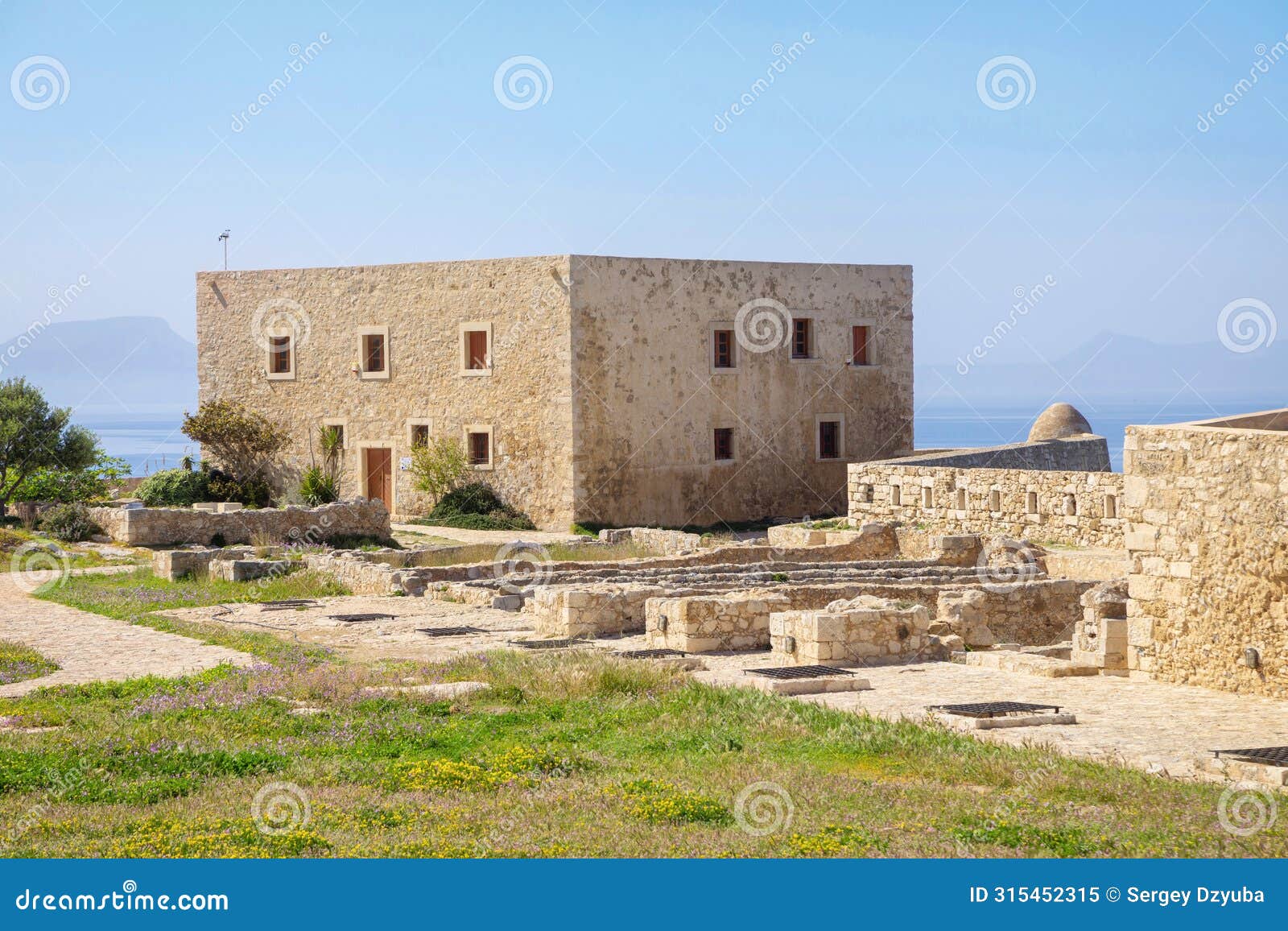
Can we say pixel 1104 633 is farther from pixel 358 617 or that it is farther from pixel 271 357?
pixel 271 357

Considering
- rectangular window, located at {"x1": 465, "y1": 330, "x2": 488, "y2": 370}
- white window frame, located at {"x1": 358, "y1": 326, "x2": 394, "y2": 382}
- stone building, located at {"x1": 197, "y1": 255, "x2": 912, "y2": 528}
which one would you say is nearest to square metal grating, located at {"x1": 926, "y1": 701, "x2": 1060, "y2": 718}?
stone building, located at {"x1": 197, "y1": 255, "x2": 912, "y2": 528}

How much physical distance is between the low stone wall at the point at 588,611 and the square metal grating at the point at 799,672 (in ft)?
10.4

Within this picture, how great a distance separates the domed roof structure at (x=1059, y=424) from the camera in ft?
120

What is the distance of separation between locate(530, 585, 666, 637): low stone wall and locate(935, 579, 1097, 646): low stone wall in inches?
133

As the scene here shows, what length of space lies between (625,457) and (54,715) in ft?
71.5

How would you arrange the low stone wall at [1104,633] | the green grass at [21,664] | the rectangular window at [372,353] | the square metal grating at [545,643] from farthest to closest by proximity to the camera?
the rectangular window at [372,353] < the square metal grating at [545,643] < the low stone wall at [1104,633] < the green grass at [21,664]

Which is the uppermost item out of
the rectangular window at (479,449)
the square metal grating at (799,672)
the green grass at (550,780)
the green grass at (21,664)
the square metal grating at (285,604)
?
the rectangular window at (479,449)

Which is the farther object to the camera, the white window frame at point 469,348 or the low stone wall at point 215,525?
the white window frame at point 469,348

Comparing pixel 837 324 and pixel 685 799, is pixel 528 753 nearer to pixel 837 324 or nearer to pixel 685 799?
pixel 685 799

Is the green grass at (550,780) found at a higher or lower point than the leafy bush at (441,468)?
lower

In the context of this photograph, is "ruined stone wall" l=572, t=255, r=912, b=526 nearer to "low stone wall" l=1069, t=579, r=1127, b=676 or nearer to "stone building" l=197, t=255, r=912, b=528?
"stone building" l=197, t=255, r=912, b=528

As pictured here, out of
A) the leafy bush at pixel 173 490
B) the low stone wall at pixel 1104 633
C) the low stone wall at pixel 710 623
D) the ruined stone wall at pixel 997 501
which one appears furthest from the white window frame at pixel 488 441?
the low stone wall at pixel 1104 633

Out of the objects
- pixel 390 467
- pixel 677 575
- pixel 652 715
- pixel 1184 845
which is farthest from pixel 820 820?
pixel 390 467

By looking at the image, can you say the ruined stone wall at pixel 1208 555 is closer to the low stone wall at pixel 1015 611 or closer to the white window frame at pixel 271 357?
the low stone wall at pixel 1015 611
